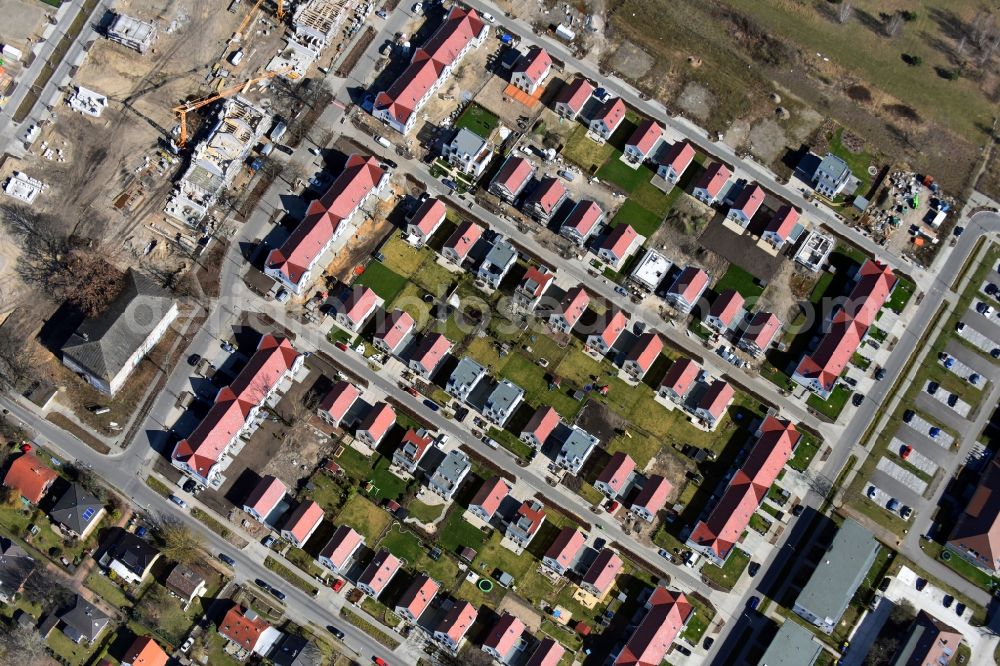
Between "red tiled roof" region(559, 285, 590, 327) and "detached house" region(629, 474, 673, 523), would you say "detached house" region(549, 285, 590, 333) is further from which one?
"detached house" region(629, 474, 673, 523)

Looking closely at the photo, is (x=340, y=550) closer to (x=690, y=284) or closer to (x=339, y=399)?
(x=339, y=399)

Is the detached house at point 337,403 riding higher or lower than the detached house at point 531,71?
lower

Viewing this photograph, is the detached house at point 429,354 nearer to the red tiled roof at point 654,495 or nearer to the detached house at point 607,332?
the detached house at point 607,332

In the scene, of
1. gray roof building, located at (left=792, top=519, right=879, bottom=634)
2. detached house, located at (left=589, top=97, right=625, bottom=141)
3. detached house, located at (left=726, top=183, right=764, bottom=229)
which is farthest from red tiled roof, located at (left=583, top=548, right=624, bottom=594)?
detached house, located at (left=589, top=97, right=625, bottom=141)

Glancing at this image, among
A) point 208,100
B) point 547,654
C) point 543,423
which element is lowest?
point 547,654

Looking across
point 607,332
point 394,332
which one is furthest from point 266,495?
point 607,332

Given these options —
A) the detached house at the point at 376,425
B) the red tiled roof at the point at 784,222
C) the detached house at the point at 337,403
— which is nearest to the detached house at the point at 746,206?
the red tiled roof at the point at 784,222
